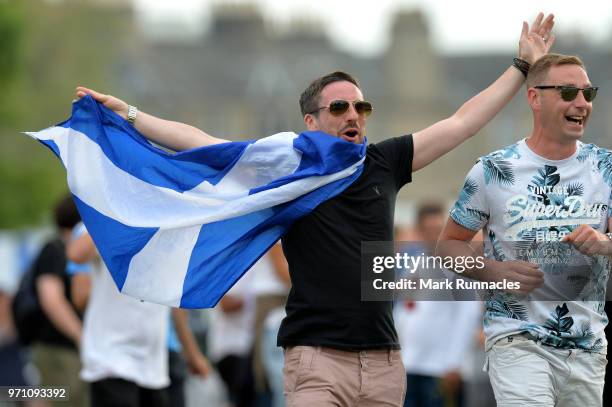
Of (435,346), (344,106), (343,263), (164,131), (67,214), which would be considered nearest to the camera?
(343,263)

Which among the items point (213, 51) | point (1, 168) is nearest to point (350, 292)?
point (1, 168)

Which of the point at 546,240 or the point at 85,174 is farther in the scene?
the point at 85,174

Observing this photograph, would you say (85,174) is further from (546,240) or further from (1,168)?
(1,168)

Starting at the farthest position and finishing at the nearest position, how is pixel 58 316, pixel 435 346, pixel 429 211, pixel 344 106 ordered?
pixel 435 346, pixel 429 211, pixel 58 316, pixel 344 106

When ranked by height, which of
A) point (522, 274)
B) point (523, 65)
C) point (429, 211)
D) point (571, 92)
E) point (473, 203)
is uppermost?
point (429, 211)

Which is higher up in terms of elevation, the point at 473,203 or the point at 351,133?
the point at 351,133

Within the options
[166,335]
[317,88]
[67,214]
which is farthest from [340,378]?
[67,214]

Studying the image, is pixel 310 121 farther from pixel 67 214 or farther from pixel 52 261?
pixel 52 261

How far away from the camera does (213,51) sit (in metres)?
111

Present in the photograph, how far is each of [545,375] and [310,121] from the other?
1.79 meters

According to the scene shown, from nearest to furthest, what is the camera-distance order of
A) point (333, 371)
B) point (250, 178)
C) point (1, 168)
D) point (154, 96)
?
point (333, 371)
point (250, 178)
point (1, 168)
point (154, 96)

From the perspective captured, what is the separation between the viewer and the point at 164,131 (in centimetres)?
807

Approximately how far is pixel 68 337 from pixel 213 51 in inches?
3949

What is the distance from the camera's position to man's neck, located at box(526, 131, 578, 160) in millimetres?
7527
